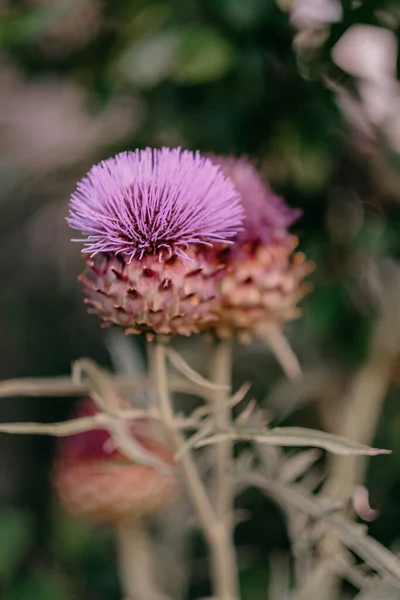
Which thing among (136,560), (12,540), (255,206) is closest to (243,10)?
(255,206)

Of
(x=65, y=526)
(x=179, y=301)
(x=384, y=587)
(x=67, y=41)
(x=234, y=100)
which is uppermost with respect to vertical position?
(x=67, y=41)

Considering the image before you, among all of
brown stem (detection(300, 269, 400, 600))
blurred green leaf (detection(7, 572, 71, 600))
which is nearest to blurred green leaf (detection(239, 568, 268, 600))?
brown stem (detection(300, 269, 400, 600))

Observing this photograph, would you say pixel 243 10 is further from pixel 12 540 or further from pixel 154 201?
pixel 12 540

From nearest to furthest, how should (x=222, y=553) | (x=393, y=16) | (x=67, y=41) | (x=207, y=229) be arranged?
(x=207, y=229) → (x=222, y=553) → (x=393, y=16) → (x=67, y=41)

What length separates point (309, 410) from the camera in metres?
0.90

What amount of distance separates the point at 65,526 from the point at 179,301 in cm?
63

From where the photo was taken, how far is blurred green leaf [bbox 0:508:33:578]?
2.89 ft

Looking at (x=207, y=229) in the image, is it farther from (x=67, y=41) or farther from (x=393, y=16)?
(x=67, y=41)

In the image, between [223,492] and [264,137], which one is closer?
[223,492]

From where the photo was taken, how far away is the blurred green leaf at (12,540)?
88 centimetres

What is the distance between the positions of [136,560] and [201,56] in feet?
1.57

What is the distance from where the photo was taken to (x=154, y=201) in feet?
1.34

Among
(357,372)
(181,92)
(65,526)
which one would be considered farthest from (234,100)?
(65,526)

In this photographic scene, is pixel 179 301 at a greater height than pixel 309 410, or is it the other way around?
pixel 179 301
